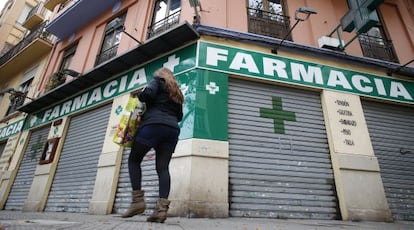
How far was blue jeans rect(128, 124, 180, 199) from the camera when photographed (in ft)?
9.02

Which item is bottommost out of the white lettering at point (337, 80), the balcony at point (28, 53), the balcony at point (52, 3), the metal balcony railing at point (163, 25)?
the white lettering at point (337, 80)

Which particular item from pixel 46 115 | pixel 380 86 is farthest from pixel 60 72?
pixel 380 86

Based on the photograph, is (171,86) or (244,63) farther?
(244,63)

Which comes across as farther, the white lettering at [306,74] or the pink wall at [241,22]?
the pink wall at [241,22]

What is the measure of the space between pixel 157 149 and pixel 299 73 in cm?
454

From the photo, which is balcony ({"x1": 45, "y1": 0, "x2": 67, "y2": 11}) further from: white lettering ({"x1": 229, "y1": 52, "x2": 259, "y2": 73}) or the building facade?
white lettering ({"x1": 229, "y1": 52, "x2": 259, "y2": 73})

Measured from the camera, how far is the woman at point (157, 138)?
8.97 feet

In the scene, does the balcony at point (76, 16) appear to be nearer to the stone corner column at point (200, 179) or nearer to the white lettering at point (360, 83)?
the stone corner column at point (200, 179)

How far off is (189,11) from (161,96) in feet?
14.8

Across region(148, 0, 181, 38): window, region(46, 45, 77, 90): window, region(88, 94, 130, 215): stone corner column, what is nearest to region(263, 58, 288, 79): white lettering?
region(148, 0, 181, 38): window

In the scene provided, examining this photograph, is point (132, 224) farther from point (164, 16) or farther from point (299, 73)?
point (164, 16)

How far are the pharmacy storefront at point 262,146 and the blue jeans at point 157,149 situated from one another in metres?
1.72

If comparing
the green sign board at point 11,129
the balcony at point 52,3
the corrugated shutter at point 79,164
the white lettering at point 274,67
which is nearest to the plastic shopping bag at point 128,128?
the white lettering at point 274,67

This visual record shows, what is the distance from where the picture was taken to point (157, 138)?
2.78 meters
